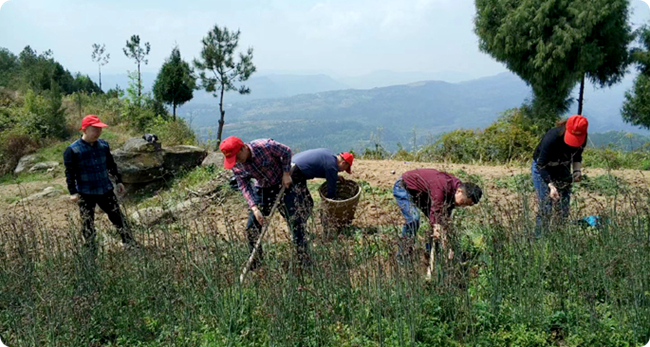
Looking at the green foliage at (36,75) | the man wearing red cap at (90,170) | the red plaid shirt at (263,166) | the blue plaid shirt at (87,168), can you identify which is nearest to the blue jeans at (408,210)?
the red plaid shirt at (263,166)

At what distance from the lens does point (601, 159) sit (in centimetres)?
945

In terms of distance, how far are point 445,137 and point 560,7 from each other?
7.98 meters

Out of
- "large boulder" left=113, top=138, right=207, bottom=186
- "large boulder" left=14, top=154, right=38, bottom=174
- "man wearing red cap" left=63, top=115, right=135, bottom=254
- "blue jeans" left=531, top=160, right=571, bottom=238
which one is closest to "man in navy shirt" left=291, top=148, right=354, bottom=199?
"man wearing red cap" left=63, top=115, right=135, bottom=254

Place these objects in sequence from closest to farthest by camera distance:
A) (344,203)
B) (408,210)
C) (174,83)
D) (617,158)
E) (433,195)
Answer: (433,195) < (408,210) < (344,203) < (617,158) < (174,83)

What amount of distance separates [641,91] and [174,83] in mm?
17968

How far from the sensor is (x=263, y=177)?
404 centimetres

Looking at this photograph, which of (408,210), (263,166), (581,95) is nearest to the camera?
(408,210)

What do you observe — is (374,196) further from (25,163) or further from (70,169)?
(25,163)

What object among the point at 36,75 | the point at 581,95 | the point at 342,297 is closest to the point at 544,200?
the point at 342,297

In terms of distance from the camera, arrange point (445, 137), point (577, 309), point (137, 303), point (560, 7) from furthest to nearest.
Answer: point (560, 7) < point (445, 137) < point (137, 303) < point (577, 309)

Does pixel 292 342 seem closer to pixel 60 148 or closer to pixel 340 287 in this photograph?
pixel 340 287

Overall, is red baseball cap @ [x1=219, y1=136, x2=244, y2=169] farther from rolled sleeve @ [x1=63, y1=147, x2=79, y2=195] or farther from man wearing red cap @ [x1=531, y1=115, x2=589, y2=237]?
man wearing red cap @ [x1=531, y1=115, x2=589, y2=237]

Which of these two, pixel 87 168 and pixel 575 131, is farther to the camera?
pixel 87 168

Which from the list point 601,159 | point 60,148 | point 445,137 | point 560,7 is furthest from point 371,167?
point 560,7
